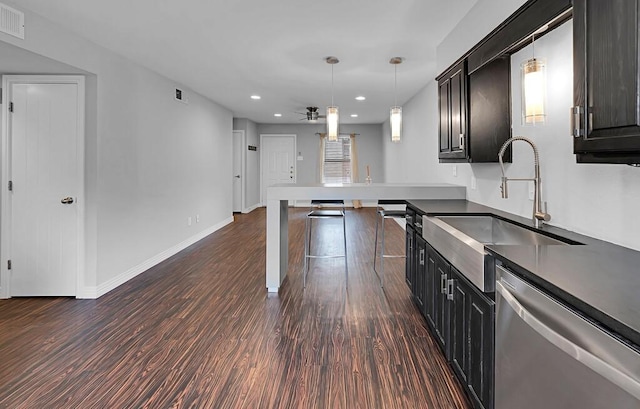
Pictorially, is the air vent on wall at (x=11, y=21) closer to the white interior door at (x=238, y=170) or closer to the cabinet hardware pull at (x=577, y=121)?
the cabinet hardware pull at (x=577, y=121)

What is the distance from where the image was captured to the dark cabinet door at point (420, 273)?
9.30 feet

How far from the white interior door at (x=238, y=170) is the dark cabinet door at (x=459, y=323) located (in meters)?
8.14

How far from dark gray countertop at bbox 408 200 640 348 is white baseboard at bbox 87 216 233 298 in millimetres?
3627

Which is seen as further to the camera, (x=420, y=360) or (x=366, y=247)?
(x=366, y=247)

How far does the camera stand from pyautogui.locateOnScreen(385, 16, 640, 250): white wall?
1632mm

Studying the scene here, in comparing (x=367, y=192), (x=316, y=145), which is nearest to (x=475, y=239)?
(x=367, y=192)

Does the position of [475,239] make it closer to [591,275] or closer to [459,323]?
[459,323]

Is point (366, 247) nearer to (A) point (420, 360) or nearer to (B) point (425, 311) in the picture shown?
(B) point (425, 311)

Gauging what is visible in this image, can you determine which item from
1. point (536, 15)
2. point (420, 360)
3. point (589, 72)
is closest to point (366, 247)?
point (420, 360)

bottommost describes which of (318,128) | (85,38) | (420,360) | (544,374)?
(420,360)

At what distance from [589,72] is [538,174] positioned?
0.91 m

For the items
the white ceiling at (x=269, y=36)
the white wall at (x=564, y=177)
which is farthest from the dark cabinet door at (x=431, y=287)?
the white ceiling at (x=269, y=36)

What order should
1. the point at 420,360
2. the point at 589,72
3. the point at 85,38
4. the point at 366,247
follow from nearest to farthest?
the point at 589,72
the point at 420,360
the point at 85,38
the point at 366,247

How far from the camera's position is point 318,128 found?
428 inches
